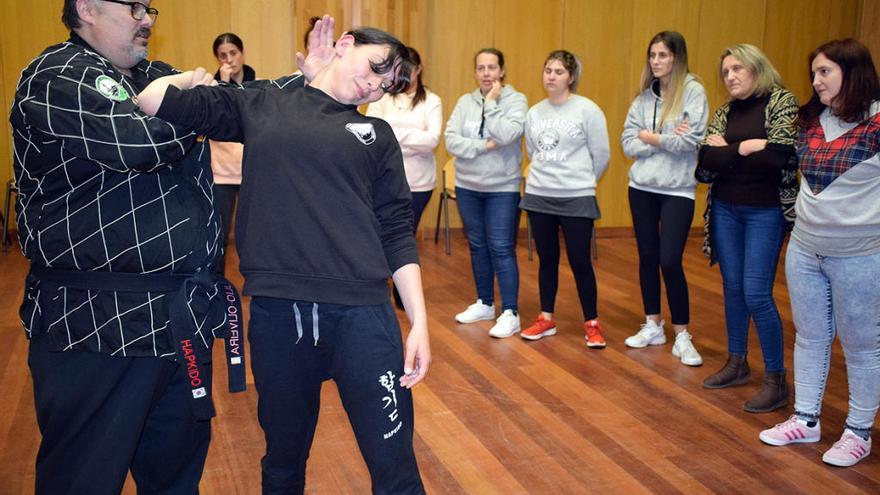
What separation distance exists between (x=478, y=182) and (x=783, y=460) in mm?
2297

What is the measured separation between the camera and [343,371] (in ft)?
6.16

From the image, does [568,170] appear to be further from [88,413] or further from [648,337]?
[88,413]

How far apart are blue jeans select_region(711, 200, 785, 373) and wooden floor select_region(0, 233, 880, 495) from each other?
34 cm

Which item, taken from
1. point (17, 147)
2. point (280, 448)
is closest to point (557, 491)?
point (280, 448)

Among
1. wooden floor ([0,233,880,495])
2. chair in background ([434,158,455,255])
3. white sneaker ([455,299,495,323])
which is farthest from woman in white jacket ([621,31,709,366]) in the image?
chair in background ([434,158,455,255])

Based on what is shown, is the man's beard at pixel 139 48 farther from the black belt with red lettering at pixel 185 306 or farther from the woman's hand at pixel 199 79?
the black belt with red lettering at pixel 185 306

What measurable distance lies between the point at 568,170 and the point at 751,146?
1122mm

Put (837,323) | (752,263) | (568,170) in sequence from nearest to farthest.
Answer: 1. (837,323)
2. (752,263)
3. (568,170)

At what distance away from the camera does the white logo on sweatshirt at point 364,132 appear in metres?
1.86

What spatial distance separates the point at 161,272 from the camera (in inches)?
73.1

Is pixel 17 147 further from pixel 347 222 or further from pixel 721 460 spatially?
pixel 721 460

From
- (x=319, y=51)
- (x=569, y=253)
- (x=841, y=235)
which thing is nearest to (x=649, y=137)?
(x=569, y=253)

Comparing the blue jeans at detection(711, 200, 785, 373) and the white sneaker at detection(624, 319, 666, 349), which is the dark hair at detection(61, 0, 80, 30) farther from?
the white sneaker at detection(624, 319, 666, 349)

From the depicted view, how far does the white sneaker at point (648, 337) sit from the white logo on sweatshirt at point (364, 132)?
2.97 m
